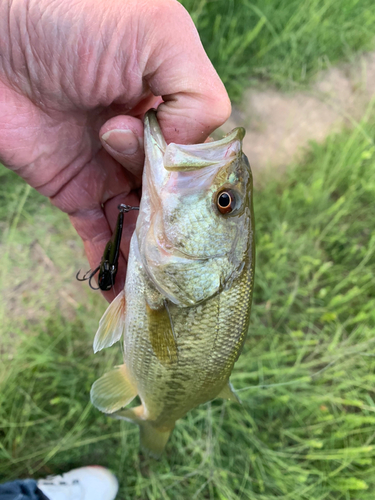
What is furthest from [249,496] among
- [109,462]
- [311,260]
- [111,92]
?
[111,92]

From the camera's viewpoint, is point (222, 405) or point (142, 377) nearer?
point (142, 377)

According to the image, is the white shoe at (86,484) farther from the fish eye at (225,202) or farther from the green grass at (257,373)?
the fish eye at (225,202)

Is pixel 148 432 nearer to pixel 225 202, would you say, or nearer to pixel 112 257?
pixel 112 257

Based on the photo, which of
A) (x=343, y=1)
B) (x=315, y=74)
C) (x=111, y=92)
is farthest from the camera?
(x=315, y=74)

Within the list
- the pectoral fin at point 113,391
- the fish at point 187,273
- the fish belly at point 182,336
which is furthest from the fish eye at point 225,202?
the pectoral fin at point 113,391

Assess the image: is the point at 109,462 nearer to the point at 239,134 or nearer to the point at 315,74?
the point at 239,134

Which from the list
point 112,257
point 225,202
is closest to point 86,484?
point 112,257
